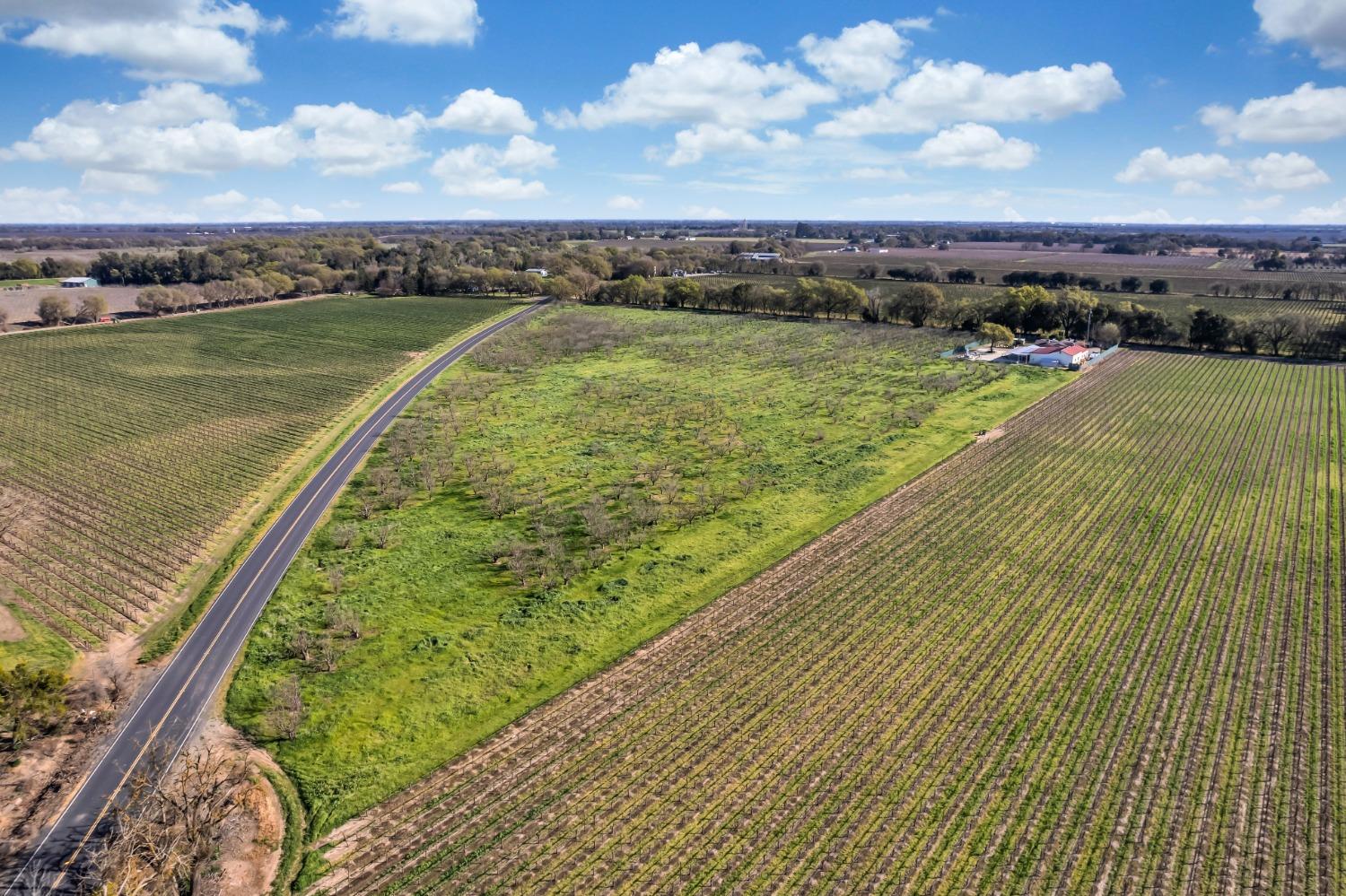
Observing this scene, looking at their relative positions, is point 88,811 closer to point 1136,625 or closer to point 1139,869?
point 1139,869

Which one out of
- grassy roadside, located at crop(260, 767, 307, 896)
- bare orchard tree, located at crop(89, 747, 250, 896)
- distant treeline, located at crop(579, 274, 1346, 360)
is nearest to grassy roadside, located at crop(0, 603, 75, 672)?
bare orchard tree, located at crop(89, 747, 250, 896)

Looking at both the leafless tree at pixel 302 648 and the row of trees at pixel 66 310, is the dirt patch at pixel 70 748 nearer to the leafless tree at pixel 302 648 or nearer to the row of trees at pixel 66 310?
the leafless tree at pixel 302 648

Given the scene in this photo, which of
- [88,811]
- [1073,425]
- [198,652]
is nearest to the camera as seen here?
[88,811]

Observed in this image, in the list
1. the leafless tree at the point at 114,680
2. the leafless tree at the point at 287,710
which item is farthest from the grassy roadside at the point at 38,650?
the leafless tree at the point at 287,710

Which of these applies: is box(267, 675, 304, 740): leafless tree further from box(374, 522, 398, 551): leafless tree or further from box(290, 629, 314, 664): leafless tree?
box(374, 522, 398, 551): leafless tree

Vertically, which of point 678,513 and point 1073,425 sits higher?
point 1073,425

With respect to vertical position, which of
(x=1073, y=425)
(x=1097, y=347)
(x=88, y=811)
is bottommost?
(x=88, y=811)

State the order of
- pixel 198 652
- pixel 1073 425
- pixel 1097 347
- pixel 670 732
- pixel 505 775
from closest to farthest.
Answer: pixel 505 775
pixel 670 732
pixel 198 652
pixel 1073 425
pixel 1097 347

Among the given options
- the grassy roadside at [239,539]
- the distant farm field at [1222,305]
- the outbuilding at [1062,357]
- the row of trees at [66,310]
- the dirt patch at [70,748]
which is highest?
the distant farm field at [1222,305]

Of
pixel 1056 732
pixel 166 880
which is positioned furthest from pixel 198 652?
pixel 1056 732
